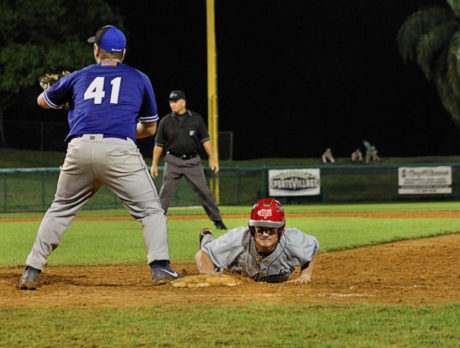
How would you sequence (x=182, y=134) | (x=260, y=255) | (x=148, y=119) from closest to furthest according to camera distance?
(x=260, y=255), (x=148, y=119), (x=182, y=134)

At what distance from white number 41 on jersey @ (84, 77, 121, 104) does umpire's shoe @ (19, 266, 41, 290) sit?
1.35m

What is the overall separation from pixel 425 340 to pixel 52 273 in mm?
A: 4162

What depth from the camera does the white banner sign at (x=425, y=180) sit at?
2678 centimetres

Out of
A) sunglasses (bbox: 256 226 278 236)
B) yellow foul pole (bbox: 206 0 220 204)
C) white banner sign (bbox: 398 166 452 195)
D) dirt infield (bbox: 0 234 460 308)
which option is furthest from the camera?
white banner sign (bbox: 398 166 452 195)

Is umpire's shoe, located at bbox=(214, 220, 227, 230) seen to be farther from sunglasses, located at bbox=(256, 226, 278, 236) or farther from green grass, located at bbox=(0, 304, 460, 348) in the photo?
green grass, located at bbox=(0, 304, 460, 348)

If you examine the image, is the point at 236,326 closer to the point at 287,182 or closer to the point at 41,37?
the point at 287,182

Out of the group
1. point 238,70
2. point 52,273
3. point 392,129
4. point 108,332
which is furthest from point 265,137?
point 108,332

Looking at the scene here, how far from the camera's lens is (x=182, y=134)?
36.3 feet

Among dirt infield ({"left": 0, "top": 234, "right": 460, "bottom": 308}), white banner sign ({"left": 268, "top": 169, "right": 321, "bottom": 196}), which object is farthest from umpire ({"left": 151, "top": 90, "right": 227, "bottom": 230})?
white banner sign ({"left": 268, "top": 169, "right": 321, "bottom": 196})

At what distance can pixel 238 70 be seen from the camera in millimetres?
44750

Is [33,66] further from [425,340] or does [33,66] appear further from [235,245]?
[425,340]

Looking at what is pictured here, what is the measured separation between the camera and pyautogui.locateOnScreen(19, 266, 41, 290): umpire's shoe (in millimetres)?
5719

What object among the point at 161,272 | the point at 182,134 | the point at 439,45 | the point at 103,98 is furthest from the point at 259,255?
the point at 439,45

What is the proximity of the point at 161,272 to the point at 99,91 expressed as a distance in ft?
4.72
